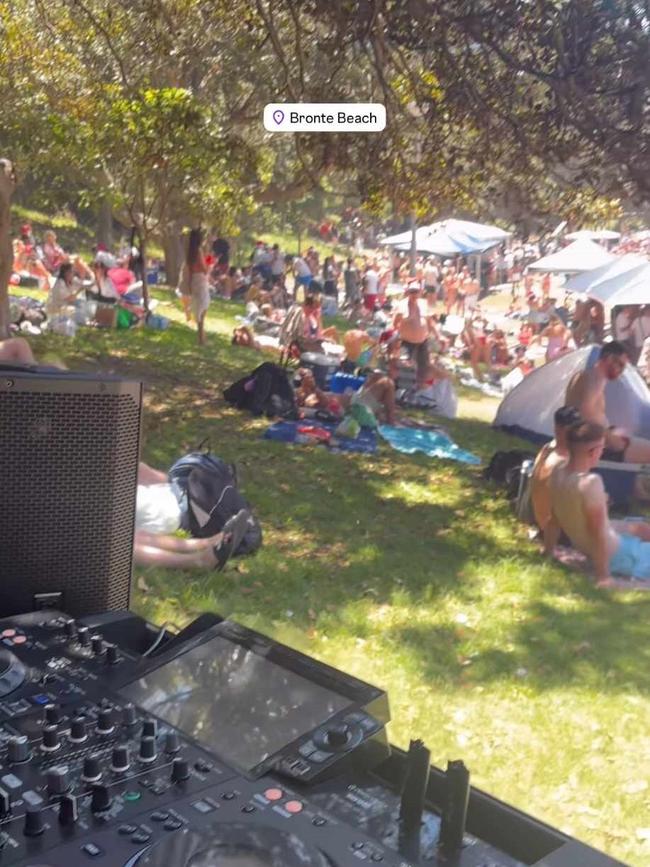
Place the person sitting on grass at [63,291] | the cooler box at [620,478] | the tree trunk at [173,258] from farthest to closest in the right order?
the tree trunk at [173,258] → the person sitting on grass at [63,291] → the cooler box at [620,478]

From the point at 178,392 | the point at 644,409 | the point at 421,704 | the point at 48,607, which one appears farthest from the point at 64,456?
the point at 178,392

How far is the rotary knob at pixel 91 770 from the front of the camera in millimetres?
527

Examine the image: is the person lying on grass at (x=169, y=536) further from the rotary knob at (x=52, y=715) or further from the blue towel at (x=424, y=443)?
the blue towel at (x=424, y=443)

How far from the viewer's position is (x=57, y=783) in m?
0.52

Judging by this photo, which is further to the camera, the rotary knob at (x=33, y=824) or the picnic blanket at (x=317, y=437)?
the picnic blanket at (x=317, y=437)

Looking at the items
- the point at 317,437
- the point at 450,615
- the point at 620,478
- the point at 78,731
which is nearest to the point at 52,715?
the point at 78,731

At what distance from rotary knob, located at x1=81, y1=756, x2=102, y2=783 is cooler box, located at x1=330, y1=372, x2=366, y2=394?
5257 mm

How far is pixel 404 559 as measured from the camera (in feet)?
10.5

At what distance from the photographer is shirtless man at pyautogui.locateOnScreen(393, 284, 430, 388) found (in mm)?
6145

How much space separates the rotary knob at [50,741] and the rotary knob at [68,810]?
0.07 m

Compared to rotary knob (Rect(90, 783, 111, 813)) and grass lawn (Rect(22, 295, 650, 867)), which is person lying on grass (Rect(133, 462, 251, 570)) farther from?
rotary knob (Rect(90, 783, 111, 813))

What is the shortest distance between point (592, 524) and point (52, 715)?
274cm

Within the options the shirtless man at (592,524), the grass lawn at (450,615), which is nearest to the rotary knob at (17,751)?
the grass lawn at (450,615)

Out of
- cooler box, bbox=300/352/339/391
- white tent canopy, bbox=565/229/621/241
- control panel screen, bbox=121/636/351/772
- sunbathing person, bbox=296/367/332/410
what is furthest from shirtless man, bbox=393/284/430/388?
control panel screen, bbox=121/636/351/772
